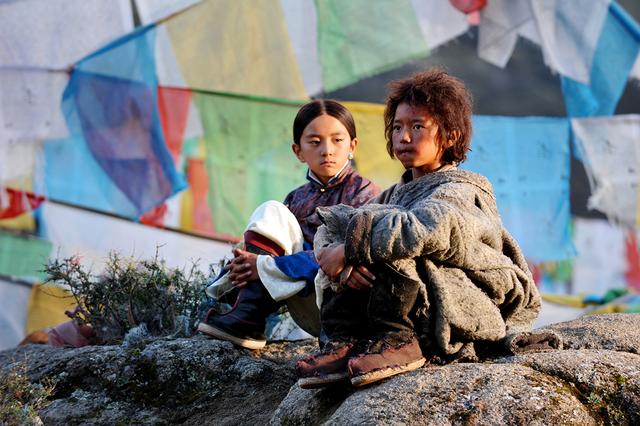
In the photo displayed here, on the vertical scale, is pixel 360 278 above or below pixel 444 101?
below

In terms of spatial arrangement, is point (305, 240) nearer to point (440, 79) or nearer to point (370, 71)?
point (440, 79)

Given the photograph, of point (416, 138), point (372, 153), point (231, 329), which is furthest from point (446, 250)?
point (372, 153)

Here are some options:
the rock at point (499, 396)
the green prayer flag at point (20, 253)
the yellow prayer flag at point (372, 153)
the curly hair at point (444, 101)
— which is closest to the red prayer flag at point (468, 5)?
the yellow prayer flag at point (372, 153)

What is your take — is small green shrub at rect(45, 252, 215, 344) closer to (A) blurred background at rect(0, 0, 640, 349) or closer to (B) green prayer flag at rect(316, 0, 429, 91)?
(A) blurred background at rect(0, 0, 640, 349)

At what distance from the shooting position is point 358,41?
28.7ft

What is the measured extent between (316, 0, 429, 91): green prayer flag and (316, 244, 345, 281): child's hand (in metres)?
5.81

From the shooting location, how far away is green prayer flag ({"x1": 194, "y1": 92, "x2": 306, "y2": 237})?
8586mm

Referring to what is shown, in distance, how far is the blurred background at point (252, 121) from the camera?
8.60 metres

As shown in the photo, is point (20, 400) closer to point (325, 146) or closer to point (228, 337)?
point (228, 337)

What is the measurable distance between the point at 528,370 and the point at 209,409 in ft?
4.55

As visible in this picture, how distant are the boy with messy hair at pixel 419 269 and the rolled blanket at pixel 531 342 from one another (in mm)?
20

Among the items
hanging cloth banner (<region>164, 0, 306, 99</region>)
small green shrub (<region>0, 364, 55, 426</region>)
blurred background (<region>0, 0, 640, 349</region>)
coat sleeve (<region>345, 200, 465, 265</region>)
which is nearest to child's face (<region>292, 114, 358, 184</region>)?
coat sleeve (<region>345, 200, 465, 265</region>)

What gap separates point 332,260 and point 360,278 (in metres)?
0.11

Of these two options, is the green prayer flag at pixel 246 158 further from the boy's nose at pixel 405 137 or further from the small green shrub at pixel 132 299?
the boy's nose at pixel 405 137
